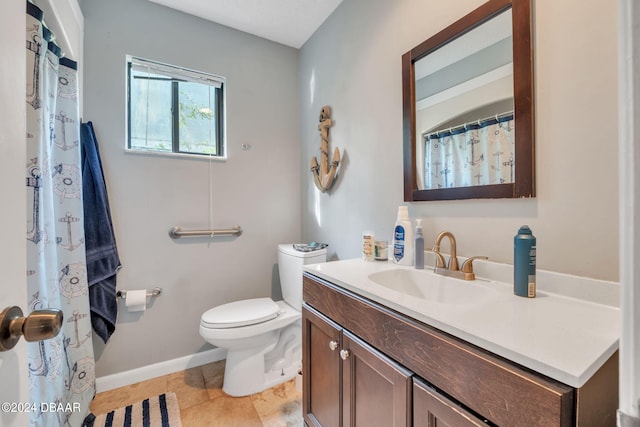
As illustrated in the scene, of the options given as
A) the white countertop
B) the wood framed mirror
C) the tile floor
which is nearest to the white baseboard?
the tile floor

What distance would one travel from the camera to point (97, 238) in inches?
61.3

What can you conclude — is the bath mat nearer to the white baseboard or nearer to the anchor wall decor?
the white baseboard

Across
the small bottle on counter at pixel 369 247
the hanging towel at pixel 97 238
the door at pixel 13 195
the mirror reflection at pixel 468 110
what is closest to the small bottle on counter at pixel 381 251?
the small bottle on counter at pixel 369 247

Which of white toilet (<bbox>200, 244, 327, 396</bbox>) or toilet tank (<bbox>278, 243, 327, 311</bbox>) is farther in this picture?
toilet tank (<bbox>278, 243, 327, 311</bbox>)

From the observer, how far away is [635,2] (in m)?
0.24

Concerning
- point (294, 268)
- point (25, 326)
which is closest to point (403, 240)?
point (294, 268)

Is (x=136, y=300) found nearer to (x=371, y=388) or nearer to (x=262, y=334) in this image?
(x=262, y=334)

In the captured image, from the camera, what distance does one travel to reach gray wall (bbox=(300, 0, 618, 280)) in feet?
2.43

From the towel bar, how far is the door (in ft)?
4.60

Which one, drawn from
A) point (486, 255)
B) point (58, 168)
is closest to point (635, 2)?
point (486, 255)

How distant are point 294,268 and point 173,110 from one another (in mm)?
1401

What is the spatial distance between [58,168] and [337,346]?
151 centimetres

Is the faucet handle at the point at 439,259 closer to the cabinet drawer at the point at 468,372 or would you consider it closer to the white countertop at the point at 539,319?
the white countertop at the point at 539,319

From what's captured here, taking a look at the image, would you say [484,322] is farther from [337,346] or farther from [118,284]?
[118,284]
